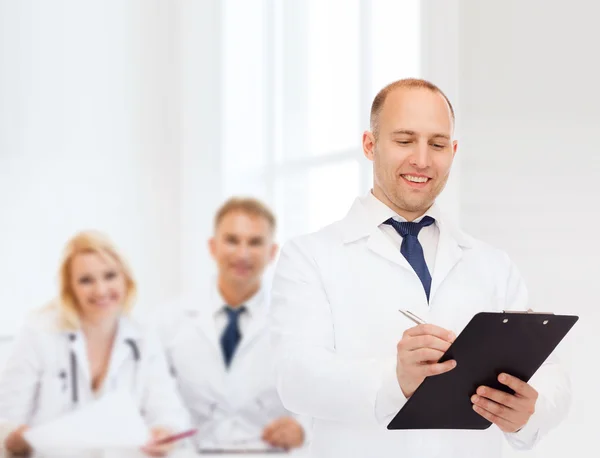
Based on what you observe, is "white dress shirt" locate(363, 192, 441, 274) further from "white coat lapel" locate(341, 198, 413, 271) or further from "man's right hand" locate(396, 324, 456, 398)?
"man's right hand" locate(396, 324, 456, 398)

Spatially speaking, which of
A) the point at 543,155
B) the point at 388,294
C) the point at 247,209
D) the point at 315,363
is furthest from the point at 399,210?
the point at 247,209

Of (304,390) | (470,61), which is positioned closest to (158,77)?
(470,61)

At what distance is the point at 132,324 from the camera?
3.77 metres

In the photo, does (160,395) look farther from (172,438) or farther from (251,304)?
(251,304)

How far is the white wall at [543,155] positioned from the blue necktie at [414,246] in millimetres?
728

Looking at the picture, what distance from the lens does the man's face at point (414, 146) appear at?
1630 millimetres

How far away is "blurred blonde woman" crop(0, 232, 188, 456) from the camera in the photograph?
3.58 metres

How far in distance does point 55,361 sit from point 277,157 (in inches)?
46.7

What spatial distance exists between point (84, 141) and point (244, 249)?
89 centimetres

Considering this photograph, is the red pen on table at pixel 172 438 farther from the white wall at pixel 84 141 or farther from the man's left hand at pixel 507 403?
the man's left hand at pixel 507 403

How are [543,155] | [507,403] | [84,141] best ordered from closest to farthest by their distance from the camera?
1. [507,403]
2. [543,155]
3. [84,141]

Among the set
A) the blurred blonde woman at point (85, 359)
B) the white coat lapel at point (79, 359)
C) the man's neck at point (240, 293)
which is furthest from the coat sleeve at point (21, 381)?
the man's neck at point (240, 293)

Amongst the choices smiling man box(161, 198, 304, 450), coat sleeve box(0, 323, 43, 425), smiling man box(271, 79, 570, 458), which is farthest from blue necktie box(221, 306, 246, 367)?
smiling man box(271, 79, 570, 458)

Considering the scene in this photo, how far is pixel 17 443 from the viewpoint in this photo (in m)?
3.57
